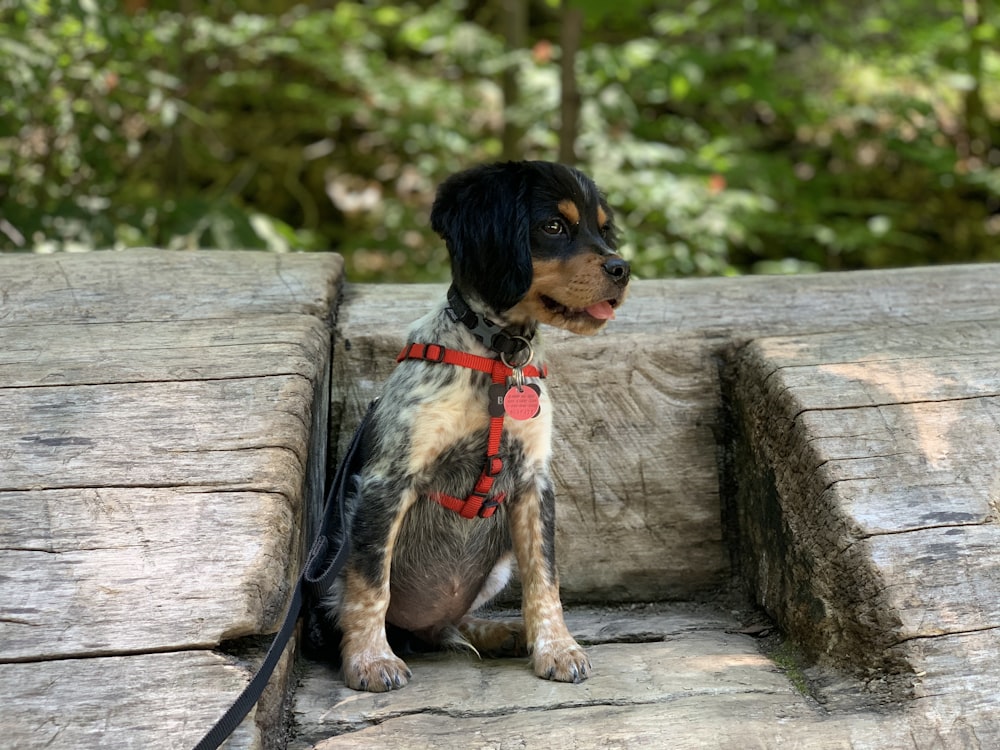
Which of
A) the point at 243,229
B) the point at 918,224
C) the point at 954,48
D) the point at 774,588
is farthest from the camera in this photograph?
the point at 918,224

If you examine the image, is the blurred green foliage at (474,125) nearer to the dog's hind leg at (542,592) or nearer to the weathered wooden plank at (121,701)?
the dog's hind leg at (542,592)

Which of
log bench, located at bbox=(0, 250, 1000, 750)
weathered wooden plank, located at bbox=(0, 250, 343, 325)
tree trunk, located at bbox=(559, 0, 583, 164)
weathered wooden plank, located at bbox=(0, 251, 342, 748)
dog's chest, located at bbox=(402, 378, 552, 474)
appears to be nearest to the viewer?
weathered wooden plank, located at bbox=(0, 251, 342, 748)

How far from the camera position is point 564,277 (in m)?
2.75

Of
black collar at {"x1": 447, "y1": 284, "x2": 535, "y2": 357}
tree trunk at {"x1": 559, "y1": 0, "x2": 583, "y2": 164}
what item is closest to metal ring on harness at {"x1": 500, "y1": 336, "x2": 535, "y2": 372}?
black collar at {"x1": 447, "y1": 284, "x2": 535, "y2": 357}

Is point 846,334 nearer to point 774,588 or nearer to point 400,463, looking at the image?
point 774,588

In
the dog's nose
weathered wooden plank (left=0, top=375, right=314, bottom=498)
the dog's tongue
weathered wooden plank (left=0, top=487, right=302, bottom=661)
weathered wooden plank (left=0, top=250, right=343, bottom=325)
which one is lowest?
weathered wooden plank (left=0, top=487, right=302, bottom=661)

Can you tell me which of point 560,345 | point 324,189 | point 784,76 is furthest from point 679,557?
point 324,189

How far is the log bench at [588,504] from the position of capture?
2.35 meters

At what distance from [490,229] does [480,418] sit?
0.52m

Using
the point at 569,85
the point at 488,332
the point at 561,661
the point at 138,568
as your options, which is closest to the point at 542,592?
the point at 561,661

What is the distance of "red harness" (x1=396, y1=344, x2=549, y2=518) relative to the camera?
9.19ft

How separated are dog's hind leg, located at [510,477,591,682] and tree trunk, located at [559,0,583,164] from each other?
3745 mm

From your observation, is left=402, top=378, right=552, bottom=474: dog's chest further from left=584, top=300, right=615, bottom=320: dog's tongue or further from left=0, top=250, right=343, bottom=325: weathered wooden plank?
left=0, top=250, right=343, bottom=325: weathered wooden plank

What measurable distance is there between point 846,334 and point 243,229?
3.08 metres
